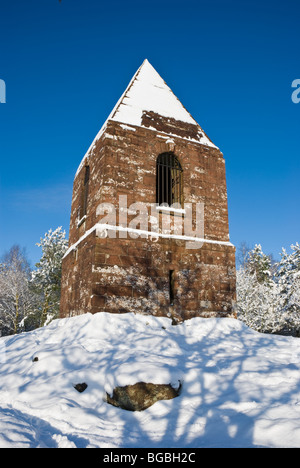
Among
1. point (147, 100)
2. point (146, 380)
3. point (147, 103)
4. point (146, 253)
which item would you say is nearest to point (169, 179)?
point (147, 103)

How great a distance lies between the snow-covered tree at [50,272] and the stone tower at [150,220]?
38.0 ft

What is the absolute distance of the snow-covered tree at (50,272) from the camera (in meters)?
21.8

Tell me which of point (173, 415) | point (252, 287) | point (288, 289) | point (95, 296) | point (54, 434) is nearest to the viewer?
point (54, 434)

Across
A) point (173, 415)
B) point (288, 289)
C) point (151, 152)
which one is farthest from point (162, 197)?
point (288, 289)

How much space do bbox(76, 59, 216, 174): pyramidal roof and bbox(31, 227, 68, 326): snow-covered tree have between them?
515 inches

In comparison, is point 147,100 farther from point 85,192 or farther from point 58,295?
point 58,295

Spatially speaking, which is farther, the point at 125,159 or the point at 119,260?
the point at 125,159

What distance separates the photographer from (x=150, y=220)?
877 centimetres

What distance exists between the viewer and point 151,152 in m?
9.39

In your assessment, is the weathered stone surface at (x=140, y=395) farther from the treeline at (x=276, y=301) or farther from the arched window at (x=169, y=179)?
the treeline at (x=276, y=301)

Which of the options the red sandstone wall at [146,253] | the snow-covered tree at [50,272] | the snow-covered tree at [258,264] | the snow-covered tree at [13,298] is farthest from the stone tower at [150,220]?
the snow-covered tree at [258,264]

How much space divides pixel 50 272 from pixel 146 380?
18384 millimetres
